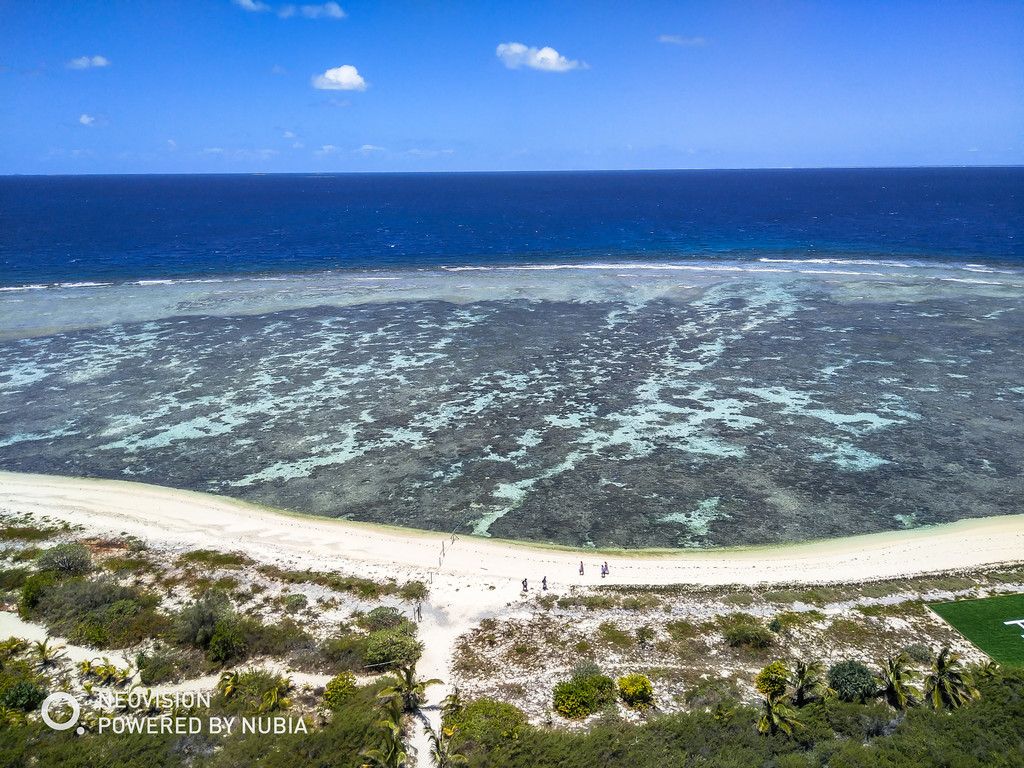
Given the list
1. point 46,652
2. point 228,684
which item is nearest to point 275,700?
point 228,684

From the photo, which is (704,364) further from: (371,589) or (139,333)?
(139,333)

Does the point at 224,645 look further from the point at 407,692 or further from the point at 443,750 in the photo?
the point at 443,750

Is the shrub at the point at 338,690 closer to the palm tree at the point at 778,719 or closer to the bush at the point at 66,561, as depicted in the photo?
the palm tree at the point at 778,719

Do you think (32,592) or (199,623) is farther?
(32,592)

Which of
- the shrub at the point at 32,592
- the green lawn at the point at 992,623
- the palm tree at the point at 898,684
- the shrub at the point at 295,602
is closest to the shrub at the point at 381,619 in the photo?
the shrub at the point at 295,602

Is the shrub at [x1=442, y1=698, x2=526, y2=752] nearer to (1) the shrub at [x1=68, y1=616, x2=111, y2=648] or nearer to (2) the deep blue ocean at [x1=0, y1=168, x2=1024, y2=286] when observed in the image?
(1) the shrub at [x1=68, y1=616, x2=111, y2=648]

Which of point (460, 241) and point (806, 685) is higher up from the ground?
point (460, 241)

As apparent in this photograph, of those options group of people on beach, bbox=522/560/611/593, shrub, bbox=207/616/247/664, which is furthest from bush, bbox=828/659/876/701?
shrub, bbox=207/616/247/664
